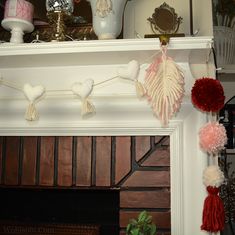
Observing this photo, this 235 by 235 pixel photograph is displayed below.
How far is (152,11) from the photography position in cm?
139

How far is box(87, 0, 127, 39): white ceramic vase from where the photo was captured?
1.23m

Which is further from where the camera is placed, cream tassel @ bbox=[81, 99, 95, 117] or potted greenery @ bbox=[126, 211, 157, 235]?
cream tassel @ bbox=[81, 99, 95, 117]

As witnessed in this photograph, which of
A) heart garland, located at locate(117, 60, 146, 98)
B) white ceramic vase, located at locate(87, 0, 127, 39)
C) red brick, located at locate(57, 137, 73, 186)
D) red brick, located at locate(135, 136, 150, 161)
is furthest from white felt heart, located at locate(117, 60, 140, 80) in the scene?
red brick, located at locate(57, 137, 73, 186)

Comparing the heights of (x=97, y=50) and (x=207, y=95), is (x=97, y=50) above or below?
above

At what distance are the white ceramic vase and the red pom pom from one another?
1.25 feet

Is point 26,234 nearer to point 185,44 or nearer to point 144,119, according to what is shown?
point 144,119

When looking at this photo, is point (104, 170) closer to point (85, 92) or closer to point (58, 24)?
point (85, 92)

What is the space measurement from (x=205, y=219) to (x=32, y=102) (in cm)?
79

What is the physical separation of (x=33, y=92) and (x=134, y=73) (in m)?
0.41

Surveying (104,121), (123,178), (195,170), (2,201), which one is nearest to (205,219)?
(195,170)

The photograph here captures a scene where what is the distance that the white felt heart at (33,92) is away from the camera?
1.28 meters

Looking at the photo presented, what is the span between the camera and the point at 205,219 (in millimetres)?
1117

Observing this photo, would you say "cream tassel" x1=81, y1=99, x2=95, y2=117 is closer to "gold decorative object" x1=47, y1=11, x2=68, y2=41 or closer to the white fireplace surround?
the white fireplace surround

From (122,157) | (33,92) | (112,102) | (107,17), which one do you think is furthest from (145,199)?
(107,17)
